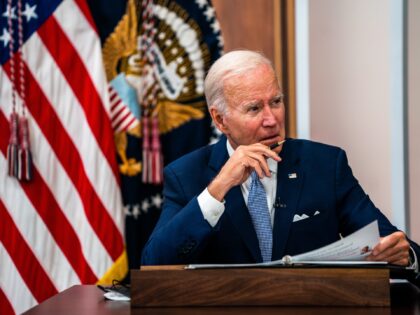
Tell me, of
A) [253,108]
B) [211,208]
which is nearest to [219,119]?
[253,108]

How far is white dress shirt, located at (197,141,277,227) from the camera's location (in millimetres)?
2598

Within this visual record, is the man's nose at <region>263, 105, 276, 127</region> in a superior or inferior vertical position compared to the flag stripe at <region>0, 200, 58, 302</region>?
superior

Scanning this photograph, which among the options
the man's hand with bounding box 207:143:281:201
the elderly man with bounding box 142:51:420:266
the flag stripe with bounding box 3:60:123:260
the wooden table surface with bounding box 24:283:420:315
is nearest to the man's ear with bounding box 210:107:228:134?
the elderly man with bounding box 142:51:420:266

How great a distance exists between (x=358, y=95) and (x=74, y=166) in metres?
1.59

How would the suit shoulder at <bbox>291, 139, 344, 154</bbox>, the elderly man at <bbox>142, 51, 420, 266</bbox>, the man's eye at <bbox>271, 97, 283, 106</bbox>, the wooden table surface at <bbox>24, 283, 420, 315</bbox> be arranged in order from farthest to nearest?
the suit shoulder at <bbox>291, 139, 344, 154</bbox> → the man's eye at <bbox>271, 97, 283, 106</bbox> → the elderly man at <bbox>142, 51, 420, 266</bbox> → the wooden table surface at <bbox>24, 283, 420, 315</bbox>

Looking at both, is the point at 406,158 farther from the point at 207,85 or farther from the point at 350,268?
the point at 350,268

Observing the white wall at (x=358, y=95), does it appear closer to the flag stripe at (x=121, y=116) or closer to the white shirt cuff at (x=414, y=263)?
the flag stripe at (x=121, y=116)

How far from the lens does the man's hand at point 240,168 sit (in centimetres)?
262

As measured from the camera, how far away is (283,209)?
282 centimetres

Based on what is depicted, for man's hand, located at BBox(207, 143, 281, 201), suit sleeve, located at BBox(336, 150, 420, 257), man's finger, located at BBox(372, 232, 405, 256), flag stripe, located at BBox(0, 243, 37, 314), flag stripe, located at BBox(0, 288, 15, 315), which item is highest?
man's hand, located at BBox(207, 143, 281, 201)

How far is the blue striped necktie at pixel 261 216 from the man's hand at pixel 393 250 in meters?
0.49

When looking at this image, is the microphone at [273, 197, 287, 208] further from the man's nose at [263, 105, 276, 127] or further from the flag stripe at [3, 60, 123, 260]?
the flag stripe at [3, 60, 123, 260]

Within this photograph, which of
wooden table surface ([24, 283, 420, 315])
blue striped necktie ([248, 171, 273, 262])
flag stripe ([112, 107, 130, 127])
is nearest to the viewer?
wooden table surface ([24, 283, 420, 315])

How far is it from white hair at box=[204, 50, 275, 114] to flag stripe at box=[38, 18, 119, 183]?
3.87 ft
